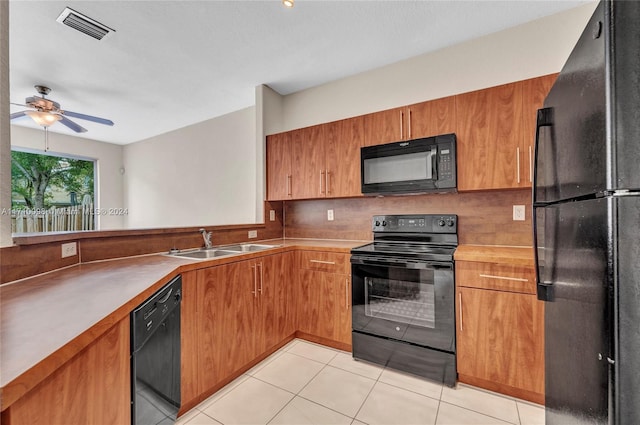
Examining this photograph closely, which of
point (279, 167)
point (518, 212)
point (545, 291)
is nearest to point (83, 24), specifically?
point (279, 167)

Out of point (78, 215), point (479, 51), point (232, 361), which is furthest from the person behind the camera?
point (78, 215)

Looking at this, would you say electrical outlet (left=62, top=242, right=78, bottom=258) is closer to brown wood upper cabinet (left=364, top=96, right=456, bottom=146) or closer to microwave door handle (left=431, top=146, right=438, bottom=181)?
brown wood upper cabinet (left=364, top=96, right=456, bottom=146)

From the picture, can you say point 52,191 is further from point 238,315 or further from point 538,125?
point 538,125

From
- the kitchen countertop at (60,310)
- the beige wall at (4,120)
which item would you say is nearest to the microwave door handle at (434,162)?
the kitchen countertop at (60,310)

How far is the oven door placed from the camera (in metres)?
1.80

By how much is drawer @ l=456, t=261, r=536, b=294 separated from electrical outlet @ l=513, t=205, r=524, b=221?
24.0 inches

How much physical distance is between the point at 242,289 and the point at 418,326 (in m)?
1.30

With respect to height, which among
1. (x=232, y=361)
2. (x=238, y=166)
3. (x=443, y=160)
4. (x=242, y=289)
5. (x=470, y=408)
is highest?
(x=238, y=166)

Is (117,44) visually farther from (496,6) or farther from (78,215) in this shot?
(78,215)

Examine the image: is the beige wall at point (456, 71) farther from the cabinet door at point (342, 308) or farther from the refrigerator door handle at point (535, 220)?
the cabinet door at point (342, 308)

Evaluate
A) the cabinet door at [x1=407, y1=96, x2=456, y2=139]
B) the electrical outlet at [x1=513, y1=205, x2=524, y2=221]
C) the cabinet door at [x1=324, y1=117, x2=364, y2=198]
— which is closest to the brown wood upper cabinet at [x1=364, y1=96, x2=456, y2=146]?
the cabinet door at [x1=407, y1=96, x2=456, y2=139]

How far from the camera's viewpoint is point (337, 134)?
8.23 feet

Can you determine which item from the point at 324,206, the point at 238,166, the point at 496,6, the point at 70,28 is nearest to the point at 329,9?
the point at 496,6

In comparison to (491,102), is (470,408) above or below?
below
